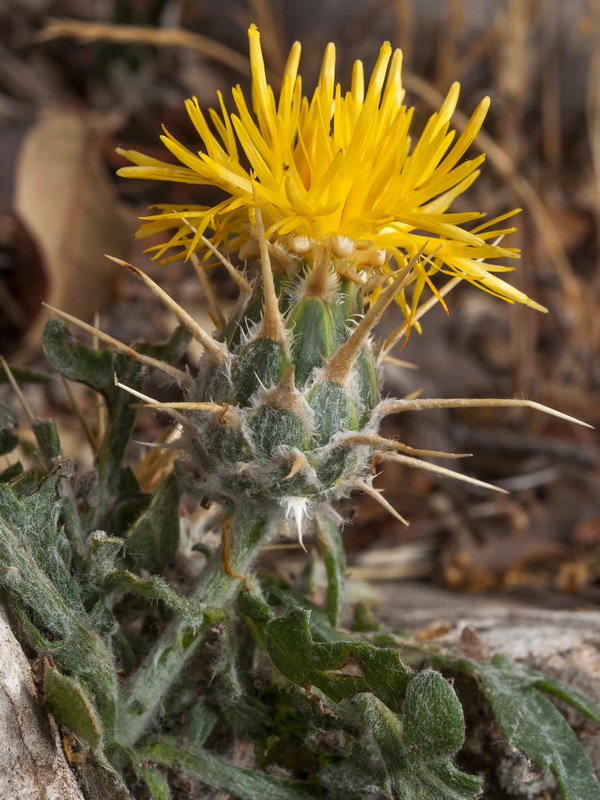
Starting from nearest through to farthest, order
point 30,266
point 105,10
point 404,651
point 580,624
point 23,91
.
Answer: point 404,651, point 580,624, point 30,266, point 23,91, point 105,10

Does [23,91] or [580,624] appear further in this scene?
[23,91]

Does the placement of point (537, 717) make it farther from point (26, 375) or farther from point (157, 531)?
point (26, 375)

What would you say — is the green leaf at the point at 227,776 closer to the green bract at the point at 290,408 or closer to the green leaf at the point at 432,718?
the green leaf at the point at 432,718

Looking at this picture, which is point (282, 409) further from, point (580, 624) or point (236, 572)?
point (580, 624)

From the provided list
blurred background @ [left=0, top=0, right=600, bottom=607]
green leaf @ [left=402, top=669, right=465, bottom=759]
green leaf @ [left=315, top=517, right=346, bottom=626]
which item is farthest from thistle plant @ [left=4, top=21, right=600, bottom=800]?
blurred background @ [left=0, top=0, right=600, bottom=607]

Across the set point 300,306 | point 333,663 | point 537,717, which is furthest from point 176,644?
point 537,717

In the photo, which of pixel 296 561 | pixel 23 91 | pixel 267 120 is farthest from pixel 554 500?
pixel 23 91

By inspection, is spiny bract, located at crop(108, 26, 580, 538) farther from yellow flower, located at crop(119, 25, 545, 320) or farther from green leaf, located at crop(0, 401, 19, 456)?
green leaf, located at crop(0, 401, 19, 456)

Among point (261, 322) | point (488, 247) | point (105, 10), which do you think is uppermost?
point (105, 10)
